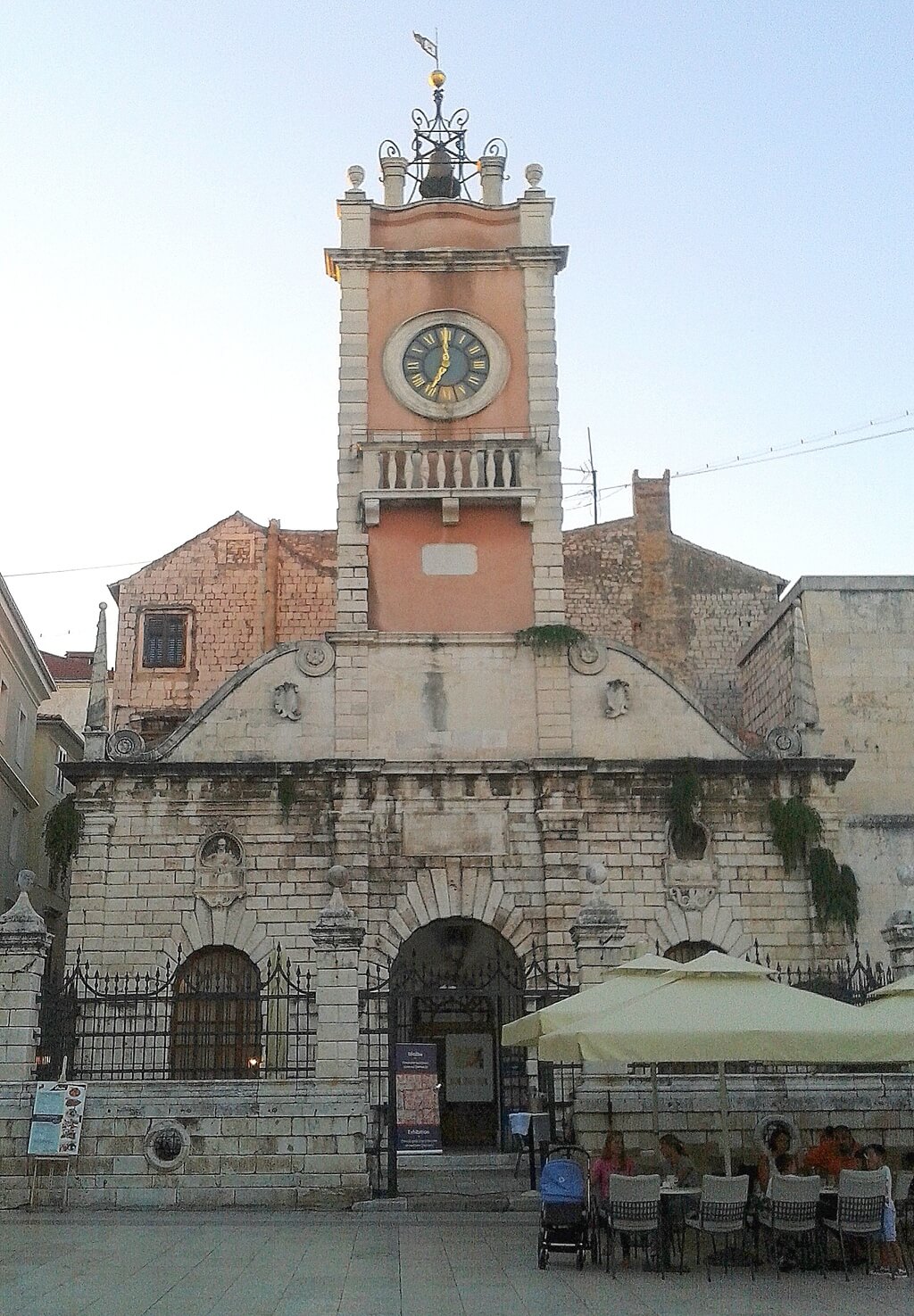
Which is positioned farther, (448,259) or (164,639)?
(164,639)

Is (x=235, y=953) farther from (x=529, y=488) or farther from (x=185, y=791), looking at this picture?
(x=529, y=488)

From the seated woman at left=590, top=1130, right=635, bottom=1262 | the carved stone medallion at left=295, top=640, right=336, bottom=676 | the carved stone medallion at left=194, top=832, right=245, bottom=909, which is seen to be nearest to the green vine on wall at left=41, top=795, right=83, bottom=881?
Answer: the carved stone medallion at left=194, top=832, right=245, bottom=909

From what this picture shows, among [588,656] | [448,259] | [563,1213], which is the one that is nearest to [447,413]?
[448,259]

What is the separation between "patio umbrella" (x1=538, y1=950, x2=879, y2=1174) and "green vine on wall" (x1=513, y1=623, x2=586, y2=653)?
1146 centimetres

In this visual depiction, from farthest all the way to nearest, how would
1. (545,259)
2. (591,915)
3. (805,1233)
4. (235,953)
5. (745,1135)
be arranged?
(545,259) → (235,953) → (591,915) → (745,1135) → (805,1233)

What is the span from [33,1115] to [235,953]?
6546 mm

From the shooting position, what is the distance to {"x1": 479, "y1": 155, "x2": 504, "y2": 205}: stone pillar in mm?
27391

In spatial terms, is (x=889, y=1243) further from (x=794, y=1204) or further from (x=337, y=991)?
(x=337, y=991)

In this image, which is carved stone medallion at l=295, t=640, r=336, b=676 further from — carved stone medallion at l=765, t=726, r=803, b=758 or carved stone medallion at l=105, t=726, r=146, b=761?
carved stone medallion at l=765, t=726, r=803, b=758

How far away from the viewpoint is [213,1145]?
52.8ft

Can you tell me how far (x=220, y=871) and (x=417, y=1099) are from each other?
22.2 ft

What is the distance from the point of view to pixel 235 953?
22453mm

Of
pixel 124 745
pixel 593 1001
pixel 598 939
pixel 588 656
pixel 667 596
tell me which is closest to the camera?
pixel 593 1001

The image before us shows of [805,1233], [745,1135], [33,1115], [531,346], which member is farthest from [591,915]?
[531,346]
